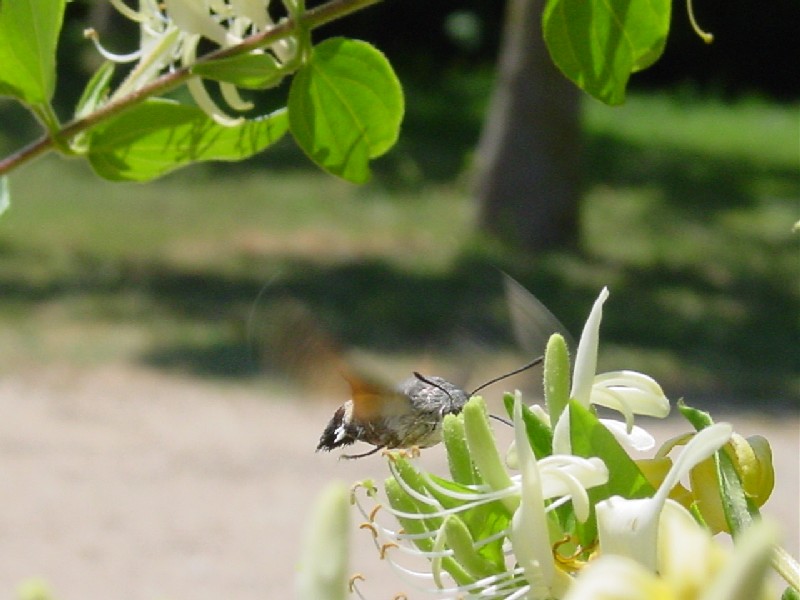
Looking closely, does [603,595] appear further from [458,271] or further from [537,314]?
[458,271]

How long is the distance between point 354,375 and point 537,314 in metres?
0.14

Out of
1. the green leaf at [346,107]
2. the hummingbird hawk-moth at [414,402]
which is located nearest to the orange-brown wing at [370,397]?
the hummingbird hawk-moth at [414,402]

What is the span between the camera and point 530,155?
792cm

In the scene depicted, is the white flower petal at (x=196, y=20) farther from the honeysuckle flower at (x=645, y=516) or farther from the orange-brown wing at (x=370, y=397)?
the honeysuckle flower at (x=645, y=516)

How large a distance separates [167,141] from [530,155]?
7.23 meters

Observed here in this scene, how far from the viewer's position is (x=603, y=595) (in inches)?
12.0

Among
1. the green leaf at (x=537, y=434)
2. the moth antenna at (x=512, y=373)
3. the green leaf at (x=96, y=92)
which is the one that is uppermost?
the green leaf at (x=96, y=92)

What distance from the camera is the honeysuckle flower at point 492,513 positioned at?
18.3 inches

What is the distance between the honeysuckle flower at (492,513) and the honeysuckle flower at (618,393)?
0.17ft

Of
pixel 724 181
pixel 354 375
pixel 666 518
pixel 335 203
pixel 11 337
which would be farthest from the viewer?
pixel 724 181

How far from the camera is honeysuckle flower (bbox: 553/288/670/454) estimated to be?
528 millimetres

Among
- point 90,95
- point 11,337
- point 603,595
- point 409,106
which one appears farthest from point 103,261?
point 603,595

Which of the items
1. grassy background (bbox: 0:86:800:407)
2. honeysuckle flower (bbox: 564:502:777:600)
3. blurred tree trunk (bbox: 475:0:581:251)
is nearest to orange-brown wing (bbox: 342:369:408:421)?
honeysuckle flower (bbox: 564:502:777:600)

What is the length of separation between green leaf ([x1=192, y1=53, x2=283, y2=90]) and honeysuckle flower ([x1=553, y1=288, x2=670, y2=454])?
225 mm
